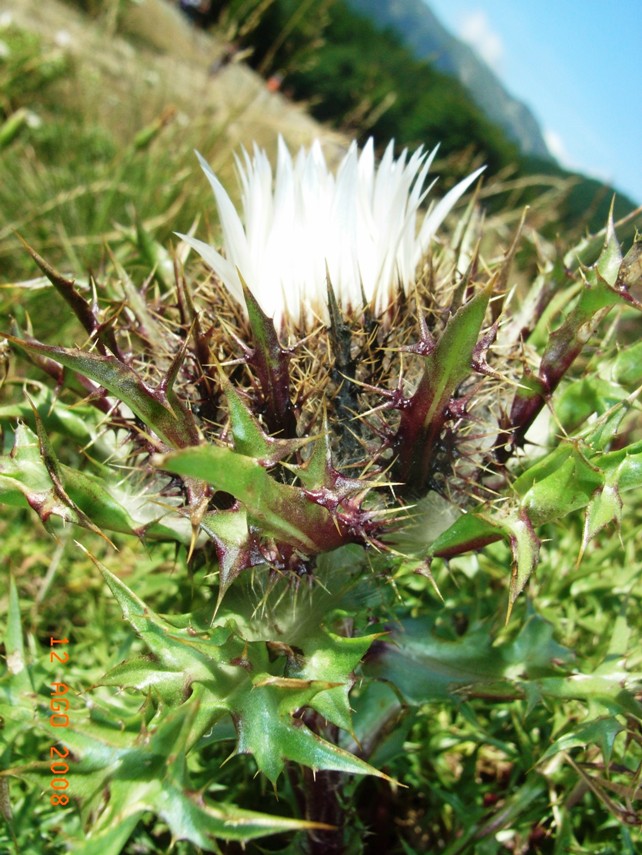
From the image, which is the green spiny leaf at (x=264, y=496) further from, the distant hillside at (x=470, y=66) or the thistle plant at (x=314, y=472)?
the distant hillside at (x=470, y=66)

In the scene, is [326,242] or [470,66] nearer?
[326,242]

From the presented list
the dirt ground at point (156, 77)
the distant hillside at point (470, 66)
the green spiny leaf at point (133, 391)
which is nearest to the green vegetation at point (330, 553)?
the green spiny leaf at point (133, 391)

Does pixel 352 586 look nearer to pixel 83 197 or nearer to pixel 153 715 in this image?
pixel 153 715

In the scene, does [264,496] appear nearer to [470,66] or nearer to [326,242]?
[326,242]

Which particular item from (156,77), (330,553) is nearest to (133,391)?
(330,553)

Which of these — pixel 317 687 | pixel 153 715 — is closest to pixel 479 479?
pixel 317 687

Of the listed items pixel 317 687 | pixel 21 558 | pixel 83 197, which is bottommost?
pixel 21 558

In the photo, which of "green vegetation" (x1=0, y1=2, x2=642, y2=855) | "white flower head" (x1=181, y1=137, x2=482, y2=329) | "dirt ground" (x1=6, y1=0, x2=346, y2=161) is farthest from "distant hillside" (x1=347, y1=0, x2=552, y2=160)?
"green vegetation" (x1=0, y1=2, x2=642, y2=855)
